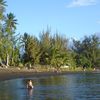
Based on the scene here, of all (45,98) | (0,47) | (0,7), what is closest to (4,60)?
(0,47)

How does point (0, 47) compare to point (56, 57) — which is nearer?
point (0, 47)

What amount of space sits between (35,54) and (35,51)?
34.5 inches

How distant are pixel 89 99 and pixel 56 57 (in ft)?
258

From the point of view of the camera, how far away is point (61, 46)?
134000 millimetres

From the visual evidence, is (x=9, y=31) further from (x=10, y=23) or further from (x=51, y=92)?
(x=51, y=92)

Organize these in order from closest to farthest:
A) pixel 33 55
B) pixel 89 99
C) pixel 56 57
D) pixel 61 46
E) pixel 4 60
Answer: pixel 89 99 < pixel 4 60 < pixel 33 55 < pixel 56 57 < pixel 61 46

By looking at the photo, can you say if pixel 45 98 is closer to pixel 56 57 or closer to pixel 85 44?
pixel 56 57

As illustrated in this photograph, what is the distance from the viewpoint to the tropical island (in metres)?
94.2

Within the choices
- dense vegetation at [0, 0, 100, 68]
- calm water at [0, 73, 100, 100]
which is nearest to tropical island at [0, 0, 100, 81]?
dense vegetation at [0, 0, 100, 68]

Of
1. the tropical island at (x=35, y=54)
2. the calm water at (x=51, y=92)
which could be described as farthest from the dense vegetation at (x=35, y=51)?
the calm water at (x=51, y=92)

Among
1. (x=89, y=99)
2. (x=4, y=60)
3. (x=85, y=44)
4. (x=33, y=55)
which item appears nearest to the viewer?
(x=89, y=99)

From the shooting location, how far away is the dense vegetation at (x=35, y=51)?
3767 inches

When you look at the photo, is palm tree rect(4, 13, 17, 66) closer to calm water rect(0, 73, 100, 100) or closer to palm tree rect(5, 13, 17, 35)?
palm tree rect(5, 13, 17, 35)

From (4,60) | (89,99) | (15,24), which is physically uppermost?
(15,24)
